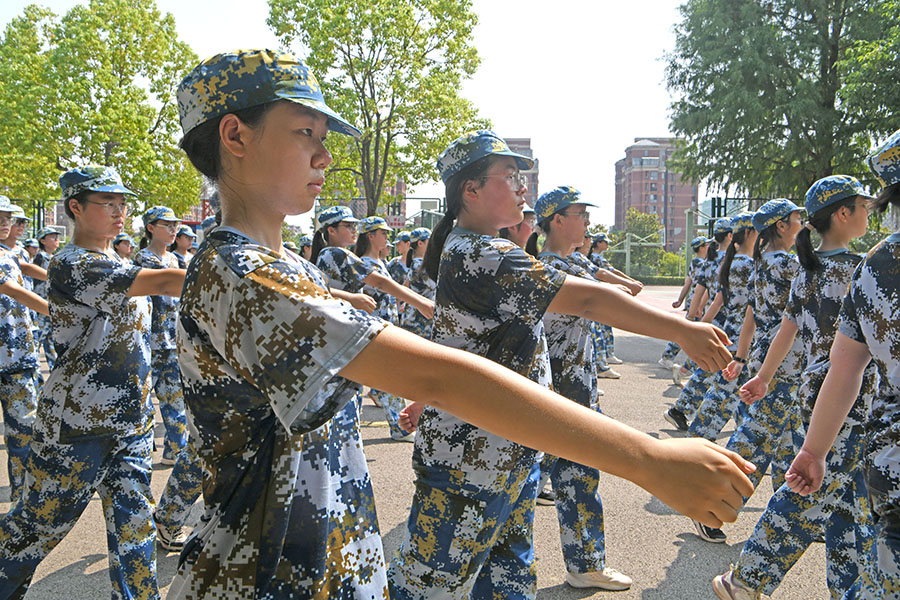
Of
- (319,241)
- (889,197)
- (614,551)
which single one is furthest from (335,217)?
(889,197)

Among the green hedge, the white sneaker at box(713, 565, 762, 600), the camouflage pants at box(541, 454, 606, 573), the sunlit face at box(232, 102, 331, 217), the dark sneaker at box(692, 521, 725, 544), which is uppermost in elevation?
the sunlit face at box(232, 102, 331, 217)

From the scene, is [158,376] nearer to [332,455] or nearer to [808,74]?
[332,455]

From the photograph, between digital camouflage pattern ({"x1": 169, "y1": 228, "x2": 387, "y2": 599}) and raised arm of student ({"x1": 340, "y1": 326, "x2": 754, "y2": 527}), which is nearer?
raised arm of student ({"x1": 340, "y1": 326, "x2": 754, "y2": 527})

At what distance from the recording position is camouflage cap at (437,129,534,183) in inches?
121

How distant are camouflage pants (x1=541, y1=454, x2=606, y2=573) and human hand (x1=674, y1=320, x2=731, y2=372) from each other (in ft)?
6.83

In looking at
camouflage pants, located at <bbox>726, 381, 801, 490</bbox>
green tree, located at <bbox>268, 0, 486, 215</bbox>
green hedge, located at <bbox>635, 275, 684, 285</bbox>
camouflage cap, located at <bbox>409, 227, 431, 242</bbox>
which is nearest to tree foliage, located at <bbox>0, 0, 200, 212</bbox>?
green tree, located at <bbox>268, 0, 486, 215</bbox>

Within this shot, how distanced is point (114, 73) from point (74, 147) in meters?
2.94

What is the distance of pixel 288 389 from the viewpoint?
1.22 m

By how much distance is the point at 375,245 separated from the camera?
28.0 feet

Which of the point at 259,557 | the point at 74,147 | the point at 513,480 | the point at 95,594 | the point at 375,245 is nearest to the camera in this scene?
the point at 259,557

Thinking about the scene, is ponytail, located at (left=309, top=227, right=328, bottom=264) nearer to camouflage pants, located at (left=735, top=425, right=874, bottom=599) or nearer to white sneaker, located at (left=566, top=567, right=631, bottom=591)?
white sneaker, located at (left=566, top=567, right=631, bottom=591)

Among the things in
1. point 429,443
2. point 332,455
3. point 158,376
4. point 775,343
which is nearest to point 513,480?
point 429,443

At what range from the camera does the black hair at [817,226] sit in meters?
3.84

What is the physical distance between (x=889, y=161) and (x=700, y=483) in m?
1.88
